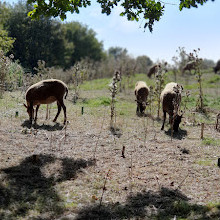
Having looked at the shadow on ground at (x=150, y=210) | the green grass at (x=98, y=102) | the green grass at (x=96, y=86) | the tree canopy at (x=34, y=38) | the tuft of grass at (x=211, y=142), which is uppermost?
the tree canopy at (x=34, y=38)

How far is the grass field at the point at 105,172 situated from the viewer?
4.59 m

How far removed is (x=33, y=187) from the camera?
5254mm

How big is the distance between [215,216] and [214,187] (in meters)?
1.26

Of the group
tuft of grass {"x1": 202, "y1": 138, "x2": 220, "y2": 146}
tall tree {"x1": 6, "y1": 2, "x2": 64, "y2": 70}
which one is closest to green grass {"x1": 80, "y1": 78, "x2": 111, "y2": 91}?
tall tree {"x1": 6, "y1": 2, "x2": 64, "y2": 70}

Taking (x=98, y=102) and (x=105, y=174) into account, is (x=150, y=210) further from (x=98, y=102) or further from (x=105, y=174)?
(x=98, y=102)

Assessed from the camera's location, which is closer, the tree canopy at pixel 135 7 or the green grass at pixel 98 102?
the tree canopy at pixel 135 7

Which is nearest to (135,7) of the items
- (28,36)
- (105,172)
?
(105,172)

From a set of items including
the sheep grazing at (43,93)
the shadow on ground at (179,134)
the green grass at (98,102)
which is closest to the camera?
the shadow on ground at (179,134)

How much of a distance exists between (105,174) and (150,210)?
166cm

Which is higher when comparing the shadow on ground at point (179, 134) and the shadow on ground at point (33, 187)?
the shadow on ground at point (179, 134)

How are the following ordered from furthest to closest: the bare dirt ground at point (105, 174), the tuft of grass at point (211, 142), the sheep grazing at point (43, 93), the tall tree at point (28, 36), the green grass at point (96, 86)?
1. the tall tree at point (28, 36)
2. the green grass at point (96, 86)
3. the sheep grazing at point (43, 93)
4. the tuft of grass at point (211, 142)
5. the bare dirt ground at point (105, 174)

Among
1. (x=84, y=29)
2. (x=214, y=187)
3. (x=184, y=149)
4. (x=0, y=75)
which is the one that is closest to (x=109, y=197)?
(x=214, y=187)

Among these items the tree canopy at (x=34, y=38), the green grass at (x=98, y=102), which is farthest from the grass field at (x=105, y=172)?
the tree canopy at (x=34, y=38)

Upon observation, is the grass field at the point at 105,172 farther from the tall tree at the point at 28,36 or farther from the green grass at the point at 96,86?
the tall tree at the point at 28,36
